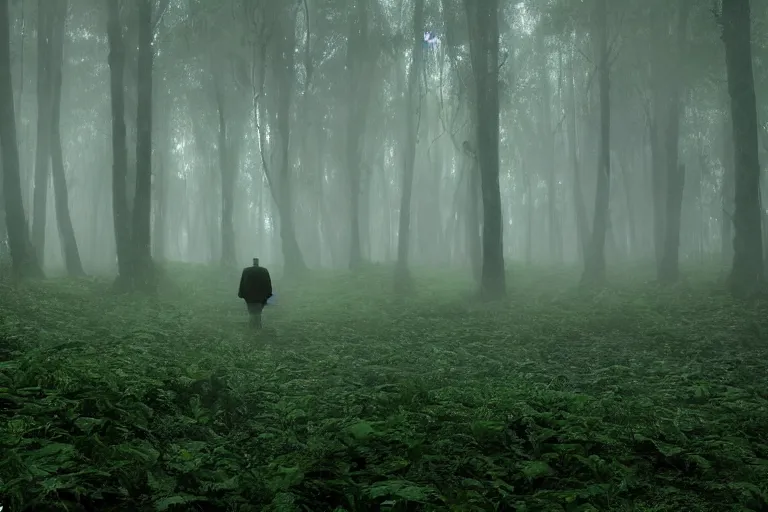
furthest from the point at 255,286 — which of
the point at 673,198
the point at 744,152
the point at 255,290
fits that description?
the point at 673,198

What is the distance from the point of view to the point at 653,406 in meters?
5.96

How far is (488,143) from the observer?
16234mm

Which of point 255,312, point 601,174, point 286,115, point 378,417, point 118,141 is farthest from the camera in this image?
point 286,115

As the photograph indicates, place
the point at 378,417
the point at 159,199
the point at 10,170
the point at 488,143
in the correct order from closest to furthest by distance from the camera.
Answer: the point at 378,417 → the point at 10,170 → the point at 488,143 → the point at 159,199

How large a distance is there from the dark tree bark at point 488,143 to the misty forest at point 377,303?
72 millimetres

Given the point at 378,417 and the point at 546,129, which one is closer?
the point at 378,417

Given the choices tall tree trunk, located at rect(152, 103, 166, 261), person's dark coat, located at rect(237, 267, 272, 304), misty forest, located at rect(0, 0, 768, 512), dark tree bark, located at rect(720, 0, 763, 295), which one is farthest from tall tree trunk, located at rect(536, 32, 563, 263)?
person's dark coat, located at rect(237, 267, 272, 304)

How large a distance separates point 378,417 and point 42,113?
21054 mm

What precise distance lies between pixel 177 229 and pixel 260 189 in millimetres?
8485

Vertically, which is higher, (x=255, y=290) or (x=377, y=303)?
(x=255, y=290)

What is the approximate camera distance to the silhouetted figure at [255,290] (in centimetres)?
1113

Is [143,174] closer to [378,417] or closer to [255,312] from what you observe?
[255,312]

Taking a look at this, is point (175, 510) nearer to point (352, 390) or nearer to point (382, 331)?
point (352, 390)

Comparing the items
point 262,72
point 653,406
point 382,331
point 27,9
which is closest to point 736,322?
point 653,406
